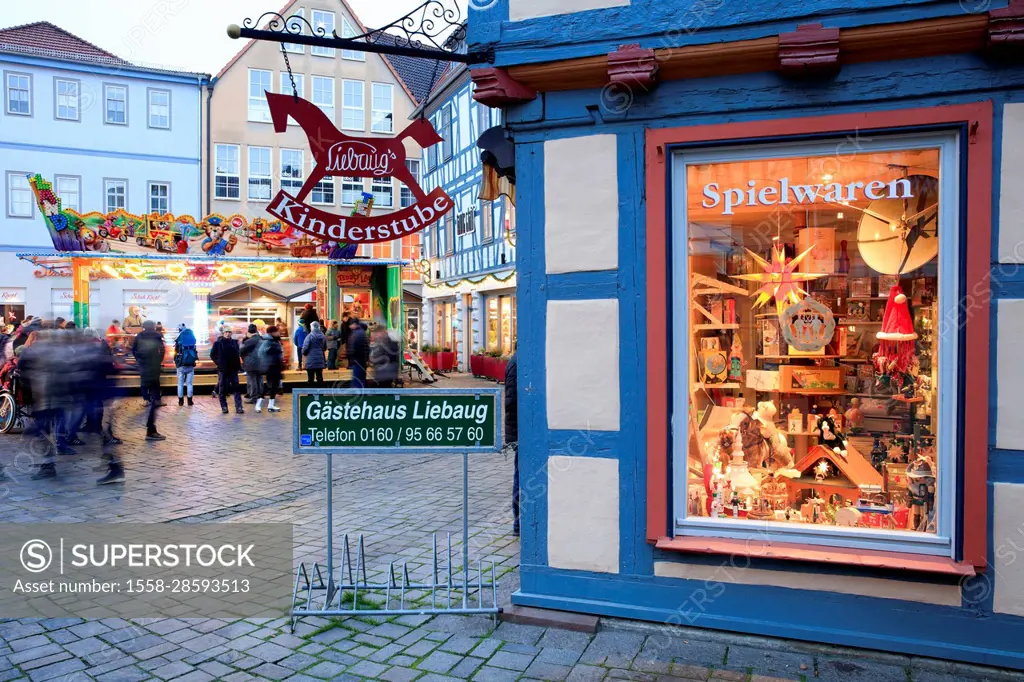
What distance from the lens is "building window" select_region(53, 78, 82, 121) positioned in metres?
27.4

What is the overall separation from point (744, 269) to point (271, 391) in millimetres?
12212

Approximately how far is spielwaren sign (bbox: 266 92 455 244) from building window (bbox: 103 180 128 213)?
87.0ft

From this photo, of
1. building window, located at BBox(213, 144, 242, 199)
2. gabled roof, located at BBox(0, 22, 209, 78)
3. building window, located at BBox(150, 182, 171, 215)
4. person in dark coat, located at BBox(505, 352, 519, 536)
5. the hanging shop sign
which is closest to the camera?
person in dark coat, located at BBox(505, 352, 519, 536)

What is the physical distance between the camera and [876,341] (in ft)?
14.9

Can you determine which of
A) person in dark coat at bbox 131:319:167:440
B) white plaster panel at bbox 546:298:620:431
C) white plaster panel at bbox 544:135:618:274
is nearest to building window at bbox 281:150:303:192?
person in dark coat at bbox 131:319:167:440

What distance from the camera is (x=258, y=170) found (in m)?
30.0

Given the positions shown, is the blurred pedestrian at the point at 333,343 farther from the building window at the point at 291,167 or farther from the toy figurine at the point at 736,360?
the toy figurine at the point at 736,360

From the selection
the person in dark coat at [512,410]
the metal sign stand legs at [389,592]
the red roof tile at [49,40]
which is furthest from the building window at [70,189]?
the metal sign stand legs at [389,592]

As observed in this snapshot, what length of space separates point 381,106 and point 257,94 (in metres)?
5.07

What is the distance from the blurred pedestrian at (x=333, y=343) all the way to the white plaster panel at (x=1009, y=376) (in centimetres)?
1614

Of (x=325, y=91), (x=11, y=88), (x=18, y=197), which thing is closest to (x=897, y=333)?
(x=325, y=91)

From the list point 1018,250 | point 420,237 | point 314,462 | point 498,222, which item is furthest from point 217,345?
point 420,237

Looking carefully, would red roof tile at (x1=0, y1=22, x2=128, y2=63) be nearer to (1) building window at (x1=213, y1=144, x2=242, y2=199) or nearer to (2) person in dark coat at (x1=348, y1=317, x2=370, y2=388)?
(1) building window at (x1=213, y1=144, x2=242, y2=199)

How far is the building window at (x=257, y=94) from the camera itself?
29578mm
